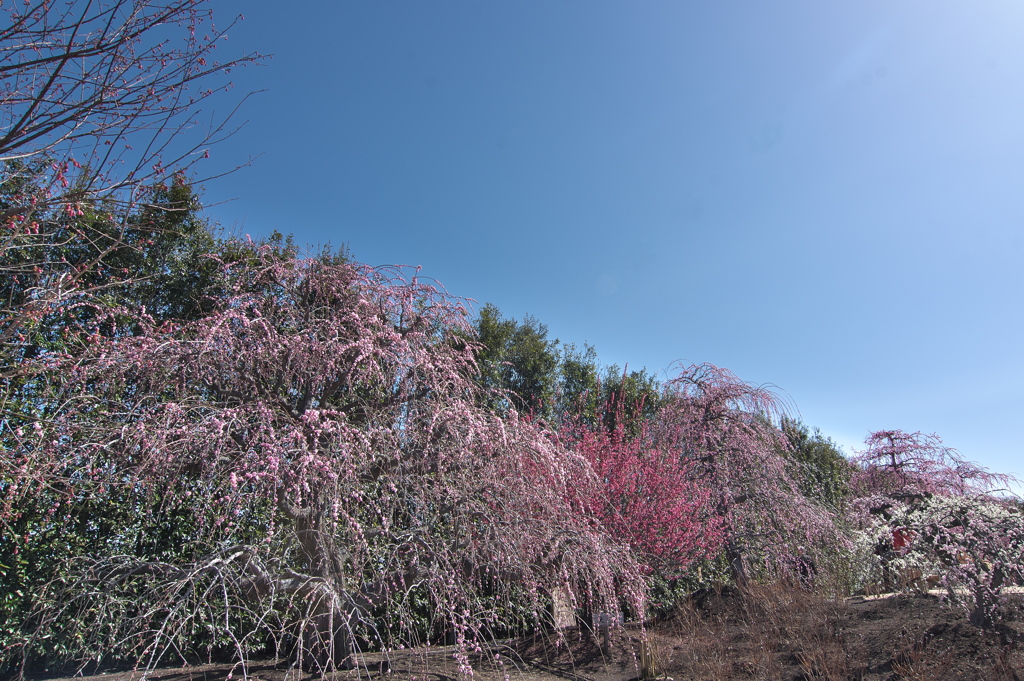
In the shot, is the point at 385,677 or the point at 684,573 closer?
→ the point at 385,677

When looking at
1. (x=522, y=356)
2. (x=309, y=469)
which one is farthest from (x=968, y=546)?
(x=522, y=356)

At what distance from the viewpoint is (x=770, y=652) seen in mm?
5379

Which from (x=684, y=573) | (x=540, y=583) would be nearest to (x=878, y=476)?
(x=684, y=573)

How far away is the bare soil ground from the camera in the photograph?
4672 millimetres

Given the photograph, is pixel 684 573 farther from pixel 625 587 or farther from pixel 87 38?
pixel 87 38

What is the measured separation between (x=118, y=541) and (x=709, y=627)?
23.7 ft

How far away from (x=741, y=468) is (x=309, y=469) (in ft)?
24.2

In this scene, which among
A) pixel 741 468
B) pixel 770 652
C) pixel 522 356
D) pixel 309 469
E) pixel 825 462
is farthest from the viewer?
pixel 825 462

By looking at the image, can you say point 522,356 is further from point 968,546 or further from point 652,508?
point 968,546

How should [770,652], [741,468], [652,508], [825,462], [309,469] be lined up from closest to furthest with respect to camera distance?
[309,469] < [770,652] < [652,508] < [741,468] < [825,462]

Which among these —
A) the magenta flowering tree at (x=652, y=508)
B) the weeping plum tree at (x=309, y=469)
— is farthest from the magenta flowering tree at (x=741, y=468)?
the weeping plum tree at (x=309, y=469)

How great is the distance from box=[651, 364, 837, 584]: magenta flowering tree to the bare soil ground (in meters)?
1.11

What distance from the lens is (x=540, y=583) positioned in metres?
4.61

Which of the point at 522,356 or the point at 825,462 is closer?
the point at 522,356
